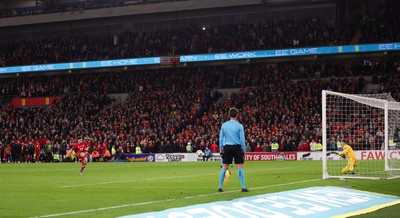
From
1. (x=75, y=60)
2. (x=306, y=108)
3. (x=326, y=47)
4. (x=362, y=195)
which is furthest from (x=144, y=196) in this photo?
(x=75, y=60)

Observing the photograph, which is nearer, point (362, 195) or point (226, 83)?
point (362, 195)

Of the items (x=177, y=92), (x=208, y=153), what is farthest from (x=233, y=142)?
(x=177, y=92)

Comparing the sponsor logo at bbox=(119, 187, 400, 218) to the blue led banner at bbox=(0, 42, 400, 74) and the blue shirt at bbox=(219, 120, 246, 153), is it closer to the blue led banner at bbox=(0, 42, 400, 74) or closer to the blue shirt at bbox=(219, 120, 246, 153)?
the blue shirt at bbox=(219, 120, 246, 153)

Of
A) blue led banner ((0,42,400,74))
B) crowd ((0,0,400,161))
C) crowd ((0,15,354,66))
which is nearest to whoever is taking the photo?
crowd ((0,0,400,161))

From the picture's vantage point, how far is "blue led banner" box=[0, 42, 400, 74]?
48188mm

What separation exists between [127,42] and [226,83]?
12016 millimetres

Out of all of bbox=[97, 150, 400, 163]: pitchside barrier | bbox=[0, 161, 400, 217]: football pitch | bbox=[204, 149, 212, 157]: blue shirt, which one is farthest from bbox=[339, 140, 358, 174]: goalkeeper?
bbox=[204, 149, 212, 157]: blue shirt

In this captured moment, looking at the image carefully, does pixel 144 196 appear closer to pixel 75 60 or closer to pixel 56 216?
pixel 56 216

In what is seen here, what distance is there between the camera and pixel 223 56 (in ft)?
173

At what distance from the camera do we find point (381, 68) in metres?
49.0

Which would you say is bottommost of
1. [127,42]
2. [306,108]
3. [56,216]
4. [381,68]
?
[56,216]

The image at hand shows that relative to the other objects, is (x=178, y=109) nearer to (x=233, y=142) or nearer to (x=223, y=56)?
(x=223, y=56)

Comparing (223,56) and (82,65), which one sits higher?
(223,56)

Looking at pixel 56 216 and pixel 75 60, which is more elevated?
pixel 75 60
